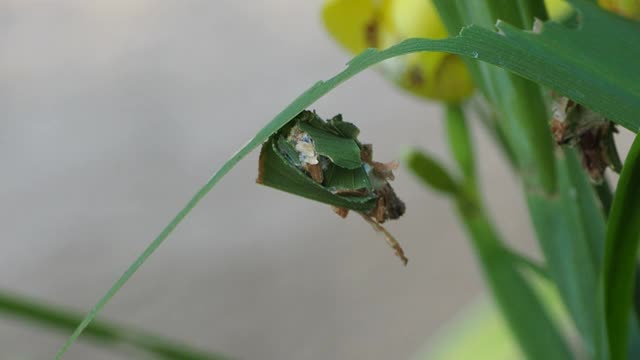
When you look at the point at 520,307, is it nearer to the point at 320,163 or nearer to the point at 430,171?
the point at 430,171

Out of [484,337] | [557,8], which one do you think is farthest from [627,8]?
[484,337]

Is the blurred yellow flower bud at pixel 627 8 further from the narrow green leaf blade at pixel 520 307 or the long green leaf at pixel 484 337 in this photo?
the long green leaf at pixel 484 337

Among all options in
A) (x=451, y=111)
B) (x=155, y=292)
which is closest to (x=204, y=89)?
(x=155, y=292)

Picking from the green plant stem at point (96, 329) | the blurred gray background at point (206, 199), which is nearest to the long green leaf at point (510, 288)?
the green plant stem at point (96, 329)

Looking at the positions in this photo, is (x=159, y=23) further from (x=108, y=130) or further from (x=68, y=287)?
(x=68, y=287)

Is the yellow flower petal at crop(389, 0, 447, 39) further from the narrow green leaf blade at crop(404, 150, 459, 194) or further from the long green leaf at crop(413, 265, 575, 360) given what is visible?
the long green leaf at crop(413, 265, 575, 360)

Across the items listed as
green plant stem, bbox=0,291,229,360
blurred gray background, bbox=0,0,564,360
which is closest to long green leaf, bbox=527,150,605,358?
green plant stem, bbox=0,291,229,360
